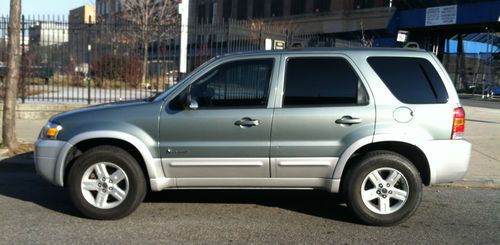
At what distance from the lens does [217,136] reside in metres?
5.28

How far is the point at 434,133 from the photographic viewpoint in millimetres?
5281

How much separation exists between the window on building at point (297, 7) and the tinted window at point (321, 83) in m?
46.8

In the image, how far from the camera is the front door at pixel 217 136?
5.27 m

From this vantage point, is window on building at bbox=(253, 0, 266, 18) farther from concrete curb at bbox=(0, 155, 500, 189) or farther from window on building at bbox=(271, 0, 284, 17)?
concrete curb at bbox=(0, 155, 500, 189)

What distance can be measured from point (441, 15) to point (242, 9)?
2900cm

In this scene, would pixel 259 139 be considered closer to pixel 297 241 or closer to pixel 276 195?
pixel 297 241

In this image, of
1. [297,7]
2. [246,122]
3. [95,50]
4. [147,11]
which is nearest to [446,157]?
[246,122]

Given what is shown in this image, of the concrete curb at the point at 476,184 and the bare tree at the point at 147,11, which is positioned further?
the bare tree at the point at 147,11

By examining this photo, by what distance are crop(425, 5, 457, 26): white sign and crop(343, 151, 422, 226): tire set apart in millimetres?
31145

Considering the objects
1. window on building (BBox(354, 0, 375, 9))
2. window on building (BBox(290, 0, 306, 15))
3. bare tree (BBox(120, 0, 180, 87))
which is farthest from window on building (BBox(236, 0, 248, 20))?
bare tree (BBox(120, 0, 180, 87))

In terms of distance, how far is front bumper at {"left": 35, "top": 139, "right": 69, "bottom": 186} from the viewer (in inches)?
212

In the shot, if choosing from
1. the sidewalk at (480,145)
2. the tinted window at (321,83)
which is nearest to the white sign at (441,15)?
the sidewalk at (480,145)

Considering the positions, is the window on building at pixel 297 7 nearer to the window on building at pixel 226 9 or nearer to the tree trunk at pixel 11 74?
the window on building at pixel 226 9

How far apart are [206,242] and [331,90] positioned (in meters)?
1.98
